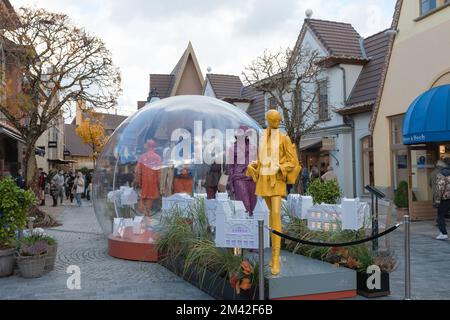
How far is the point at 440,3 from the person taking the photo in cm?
1441

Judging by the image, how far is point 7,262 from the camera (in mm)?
7766

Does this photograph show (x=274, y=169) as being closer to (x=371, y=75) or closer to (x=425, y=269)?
(x=425, y=269)

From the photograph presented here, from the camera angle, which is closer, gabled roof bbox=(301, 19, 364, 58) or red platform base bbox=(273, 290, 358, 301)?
red platform base bbox=(273, 290, 358, 301)

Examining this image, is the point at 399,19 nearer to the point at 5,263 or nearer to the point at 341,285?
the point at 341,285

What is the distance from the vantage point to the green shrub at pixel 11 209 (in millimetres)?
7824

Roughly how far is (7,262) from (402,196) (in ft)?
38.2

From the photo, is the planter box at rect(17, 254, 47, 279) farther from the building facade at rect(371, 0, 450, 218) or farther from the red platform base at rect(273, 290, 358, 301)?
the building facade at rect(371, 0, 450, 218)

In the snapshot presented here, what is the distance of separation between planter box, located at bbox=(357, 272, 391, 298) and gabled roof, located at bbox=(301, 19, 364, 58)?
15.5m

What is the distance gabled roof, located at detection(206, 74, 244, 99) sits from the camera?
3281 cm

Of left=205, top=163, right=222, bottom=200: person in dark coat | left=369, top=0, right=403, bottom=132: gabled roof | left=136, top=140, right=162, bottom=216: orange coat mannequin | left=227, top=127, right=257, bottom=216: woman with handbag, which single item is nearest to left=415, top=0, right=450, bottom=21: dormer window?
left=369, top=0, right=403, bottom=132: gabled roof

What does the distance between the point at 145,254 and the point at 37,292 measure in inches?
99.7

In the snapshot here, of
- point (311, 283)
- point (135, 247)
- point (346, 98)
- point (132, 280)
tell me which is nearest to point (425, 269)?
point (311, 283)

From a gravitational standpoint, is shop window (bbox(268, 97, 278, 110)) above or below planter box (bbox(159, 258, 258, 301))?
above

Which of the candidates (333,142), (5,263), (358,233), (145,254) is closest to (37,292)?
(5,263)
